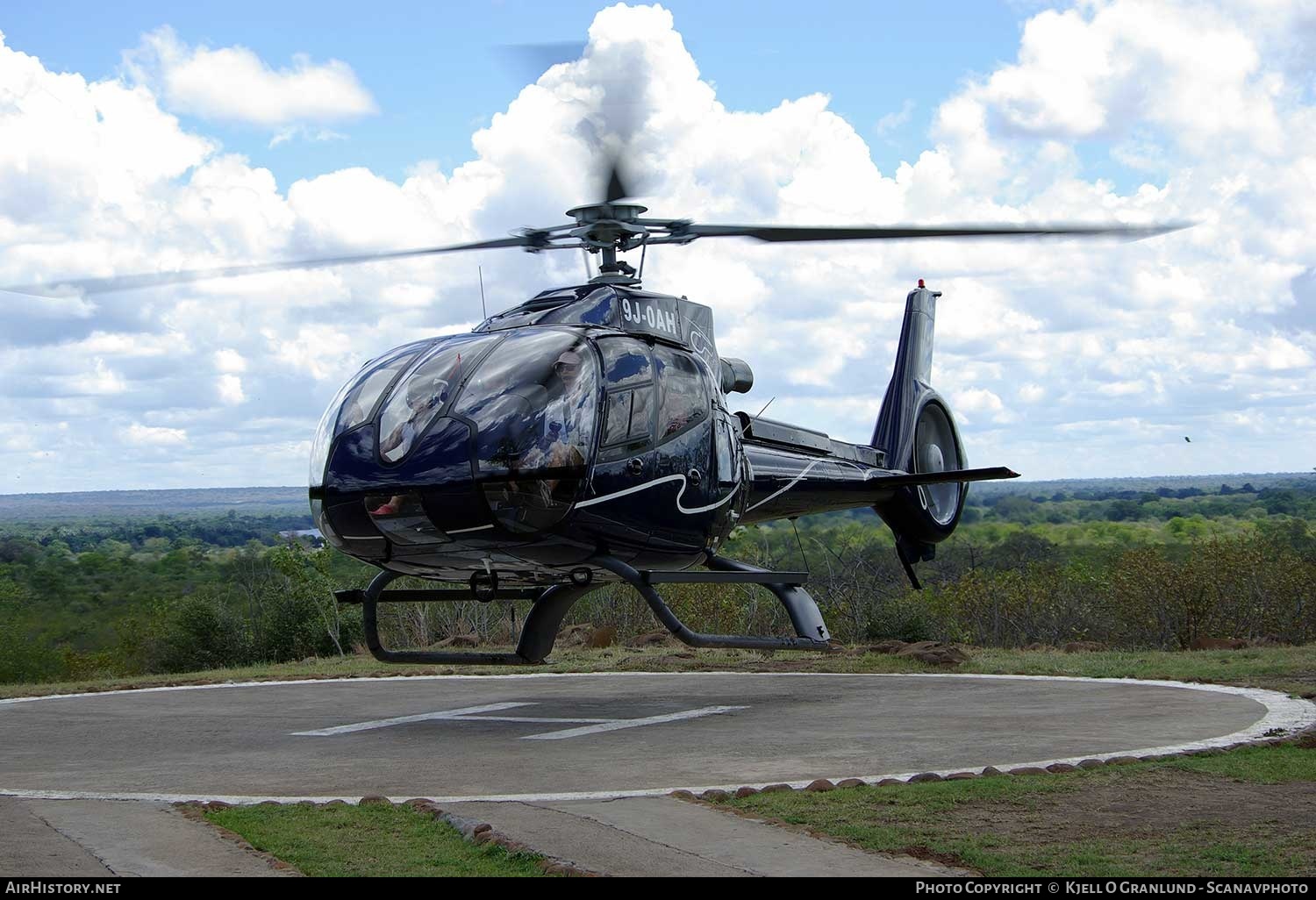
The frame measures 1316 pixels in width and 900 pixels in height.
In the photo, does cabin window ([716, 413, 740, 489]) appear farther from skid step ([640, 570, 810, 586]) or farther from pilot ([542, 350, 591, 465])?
pilot ([542, 350, 591, 465])

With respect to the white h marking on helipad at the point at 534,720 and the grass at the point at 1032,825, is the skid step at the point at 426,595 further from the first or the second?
the grass at the point at 1032,825

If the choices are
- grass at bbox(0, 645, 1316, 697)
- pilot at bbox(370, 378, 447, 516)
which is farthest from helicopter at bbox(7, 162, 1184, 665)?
grass at bbox(0, 645, 1316, 697)

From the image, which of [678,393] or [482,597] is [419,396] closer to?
[482,597]

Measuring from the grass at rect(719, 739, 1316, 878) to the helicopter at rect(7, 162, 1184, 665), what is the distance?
4238mm

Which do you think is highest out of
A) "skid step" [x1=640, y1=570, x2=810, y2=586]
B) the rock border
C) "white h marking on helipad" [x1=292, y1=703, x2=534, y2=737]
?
"skid step" [x1=640, y1=570, x2=810, y2=586]

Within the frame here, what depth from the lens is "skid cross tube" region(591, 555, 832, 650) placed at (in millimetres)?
13422

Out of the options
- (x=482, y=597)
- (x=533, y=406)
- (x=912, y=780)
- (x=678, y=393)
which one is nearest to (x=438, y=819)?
(x=912, y=780)

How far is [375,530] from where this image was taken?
41.6 feet

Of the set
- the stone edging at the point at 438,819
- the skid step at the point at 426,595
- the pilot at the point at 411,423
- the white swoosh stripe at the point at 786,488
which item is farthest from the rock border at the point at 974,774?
the white swoosh stripe at the point at 786,488

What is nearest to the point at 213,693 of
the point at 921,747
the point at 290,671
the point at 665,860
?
the point at 290,671

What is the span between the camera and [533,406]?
1240cm

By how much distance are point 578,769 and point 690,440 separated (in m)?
4.24

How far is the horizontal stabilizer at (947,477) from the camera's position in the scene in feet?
52.8

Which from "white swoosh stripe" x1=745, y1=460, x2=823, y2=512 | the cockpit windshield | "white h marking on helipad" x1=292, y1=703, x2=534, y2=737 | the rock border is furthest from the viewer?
"white swoosh stripe" x1=745, y1=460, x2=823, y2=512
